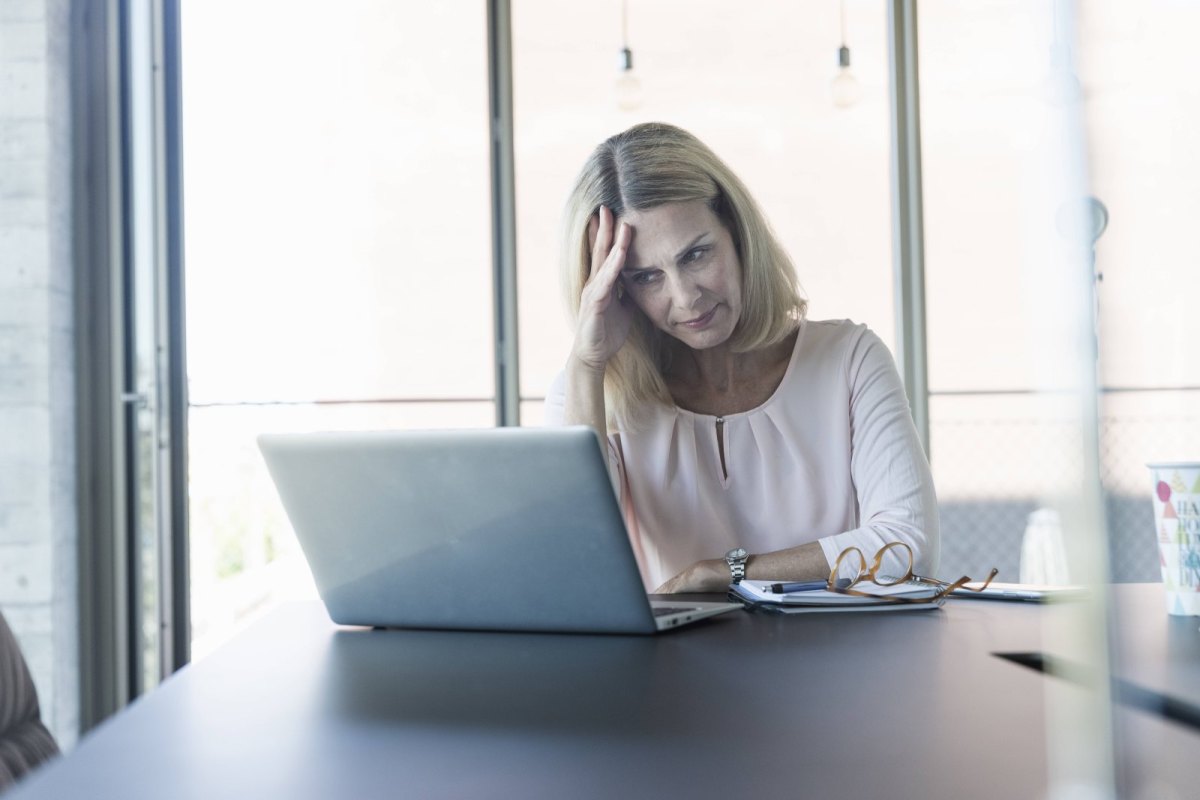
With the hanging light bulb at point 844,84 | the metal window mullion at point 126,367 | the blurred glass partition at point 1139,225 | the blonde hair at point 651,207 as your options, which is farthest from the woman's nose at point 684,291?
the hanging light bulb at point 844,84

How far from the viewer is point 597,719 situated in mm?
781

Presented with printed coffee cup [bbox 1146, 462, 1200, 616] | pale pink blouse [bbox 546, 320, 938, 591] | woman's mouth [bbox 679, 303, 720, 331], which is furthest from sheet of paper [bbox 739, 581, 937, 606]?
woman's mouth [bbox 679, 303, 720, 331]

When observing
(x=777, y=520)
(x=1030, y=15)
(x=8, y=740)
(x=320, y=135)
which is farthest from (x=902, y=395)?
(x=320, y=135)

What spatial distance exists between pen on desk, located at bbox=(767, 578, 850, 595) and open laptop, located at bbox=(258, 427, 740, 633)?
12 centimetres

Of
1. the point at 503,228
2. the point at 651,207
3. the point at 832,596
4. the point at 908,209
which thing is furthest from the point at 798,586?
the point at 908,209

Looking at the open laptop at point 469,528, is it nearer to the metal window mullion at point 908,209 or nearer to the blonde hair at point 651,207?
the blonde hair at point 651,207

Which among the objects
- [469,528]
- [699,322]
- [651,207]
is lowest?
[469,528]

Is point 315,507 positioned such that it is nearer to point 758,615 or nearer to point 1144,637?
point 758,615

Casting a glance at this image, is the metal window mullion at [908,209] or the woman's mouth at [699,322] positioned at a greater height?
the metal window mullion at [908,209]

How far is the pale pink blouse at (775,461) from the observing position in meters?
1.77

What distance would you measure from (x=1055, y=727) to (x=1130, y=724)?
Result: 0.01m

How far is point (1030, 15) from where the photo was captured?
214 mm

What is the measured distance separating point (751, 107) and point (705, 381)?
176 cm

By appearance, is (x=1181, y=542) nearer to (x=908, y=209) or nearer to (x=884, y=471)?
(x=884, y=471)
